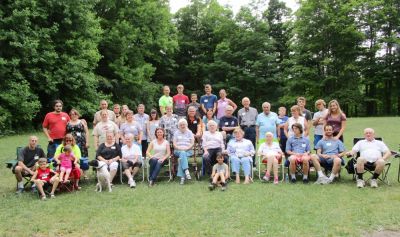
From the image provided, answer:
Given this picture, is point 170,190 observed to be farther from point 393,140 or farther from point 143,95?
point 143,95

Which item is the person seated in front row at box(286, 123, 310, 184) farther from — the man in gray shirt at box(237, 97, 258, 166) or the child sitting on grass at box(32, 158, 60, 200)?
the child sitting on grass at box(32, 158, 60, 200)

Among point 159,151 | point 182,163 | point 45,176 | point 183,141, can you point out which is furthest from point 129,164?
point 45,176

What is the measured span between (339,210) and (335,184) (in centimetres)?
180

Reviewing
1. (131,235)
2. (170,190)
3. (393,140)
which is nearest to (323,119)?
(170,190)

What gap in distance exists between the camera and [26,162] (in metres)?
7.12

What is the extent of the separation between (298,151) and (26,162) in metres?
5.24

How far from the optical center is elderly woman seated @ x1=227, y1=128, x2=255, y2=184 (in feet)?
24.5

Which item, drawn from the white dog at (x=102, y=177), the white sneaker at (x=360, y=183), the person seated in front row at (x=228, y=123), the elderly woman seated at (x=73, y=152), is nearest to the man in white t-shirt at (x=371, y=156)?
the white sneaker at (x=360, y=183)

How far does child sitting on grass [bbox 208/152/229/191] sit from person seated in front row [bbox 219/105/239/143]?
1.05 m

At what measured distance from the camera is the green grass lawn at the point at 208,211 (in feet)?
15.0

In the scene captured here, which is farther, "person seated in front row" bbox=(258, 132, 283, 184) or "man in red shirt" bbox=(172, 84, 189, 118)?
"man in red shirt" bbox=(172, 84, 189, 118)

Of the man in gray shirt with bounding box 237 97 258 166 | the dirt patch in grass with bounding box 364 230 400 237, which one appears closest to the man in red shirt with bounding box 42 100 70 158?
the man in gray shirt with bounding box 237 97 258 166

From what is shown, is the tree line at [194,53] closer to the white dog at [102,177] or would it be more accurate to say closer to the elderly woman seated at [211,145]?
the white dog at [102,177]

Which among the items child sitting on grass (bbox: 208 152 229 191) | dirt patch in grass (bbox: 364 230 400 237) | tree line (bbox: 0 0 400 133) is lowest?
dirt patch in grass (bbox: 364 230 400 237)
